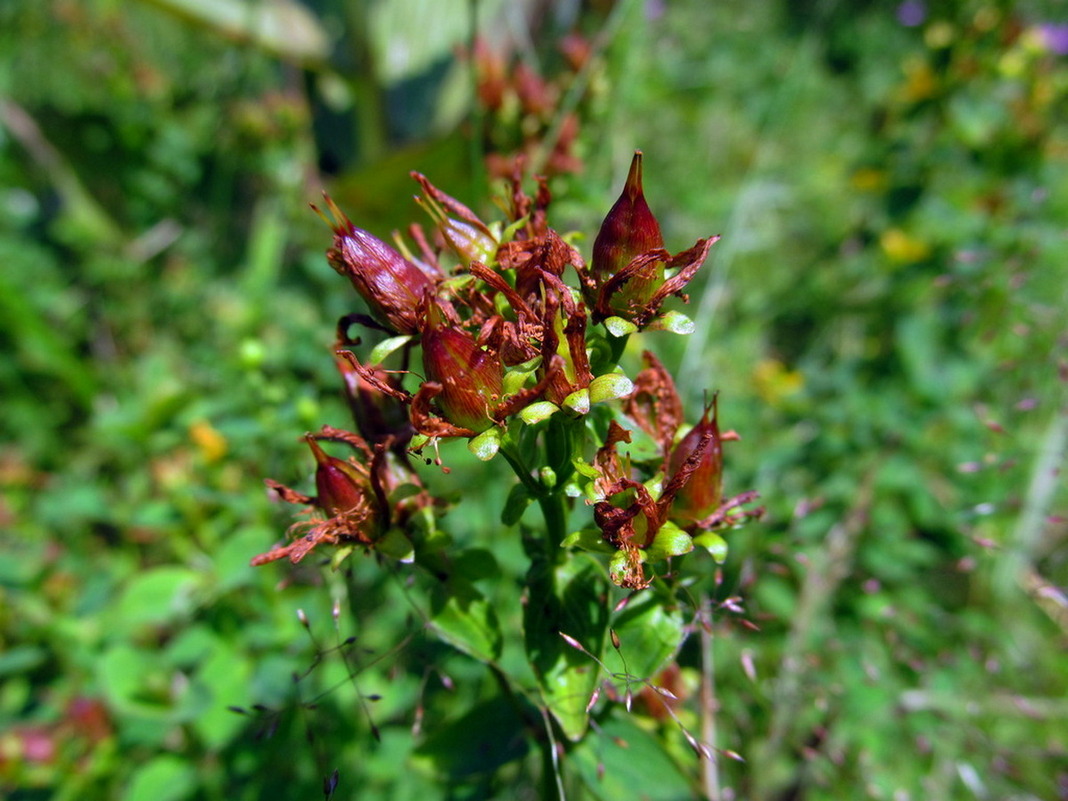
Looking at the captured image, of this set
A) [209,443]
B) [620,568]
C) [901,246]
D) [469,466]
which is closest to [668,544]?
[620,568]

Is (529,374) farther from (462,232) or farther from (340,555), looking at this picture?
(340,555)

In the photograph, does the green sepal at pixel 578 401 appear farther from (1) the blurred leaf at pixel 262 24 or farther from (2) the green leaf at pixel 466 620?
(1) the blurred leaf at pixel 262 24

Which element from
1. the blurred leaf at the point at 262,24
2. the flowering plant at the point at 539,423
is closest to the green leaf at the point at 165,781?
the flowering plant at the point at 539,423

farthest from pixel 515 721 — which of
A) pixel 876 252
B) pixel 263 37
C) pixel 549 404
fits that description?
pixel 263 37

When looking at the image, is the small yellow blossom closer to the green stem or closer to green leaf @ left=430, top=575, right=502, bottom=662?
green leaf @ left=430, top=575, right=502, bottom=662

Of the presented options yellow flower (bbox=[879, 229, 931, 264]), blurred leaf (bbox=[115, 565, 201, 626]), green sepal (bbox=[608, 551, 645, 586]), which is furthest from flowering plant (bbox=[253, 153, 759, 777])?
yellow flower (bbox=[879, 229, 931, 264])

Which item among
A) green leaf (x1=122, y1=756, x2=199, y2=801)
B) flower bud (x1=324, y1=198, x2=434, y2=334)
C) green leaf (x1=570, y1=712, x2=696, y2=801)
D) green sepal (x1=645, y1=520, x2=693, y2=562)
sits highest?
flower bud (x1=324, y1=198, x2=434, y2=334)

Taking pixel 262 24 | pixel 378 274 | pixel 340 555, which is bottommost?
pixel 340 555
